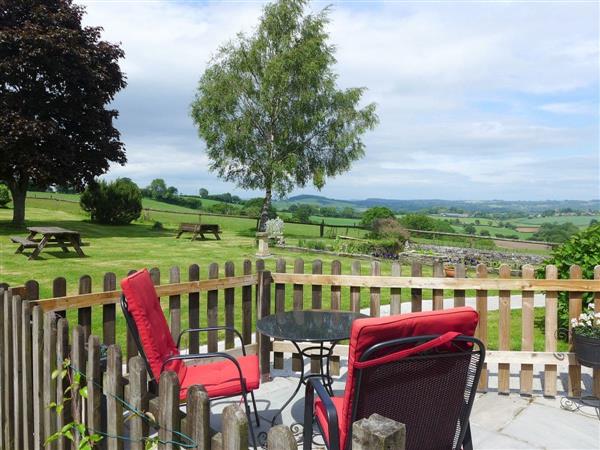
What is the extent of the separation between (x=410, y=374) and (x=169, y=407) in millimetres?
1082

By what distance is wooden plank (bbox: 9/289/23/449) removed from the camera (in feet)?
8.97

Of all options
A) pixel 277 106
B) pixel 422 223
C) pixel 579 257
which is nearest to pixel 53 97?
pixel 277 106

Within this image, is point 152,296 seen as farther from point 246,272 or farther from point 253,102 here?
point 253,102

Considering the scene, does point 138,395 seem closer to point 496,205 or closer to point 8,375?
point 8,375

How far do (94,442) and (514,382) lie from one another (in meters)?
4.07

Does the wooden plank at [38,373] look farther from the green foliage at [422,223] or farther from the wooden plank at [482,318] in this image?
the green foliage at [422,223]

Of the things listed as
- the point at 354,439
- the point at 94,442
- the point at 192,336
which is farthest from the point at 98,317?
the point at 354,439

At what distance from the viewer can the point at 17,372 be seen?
9.18 ft

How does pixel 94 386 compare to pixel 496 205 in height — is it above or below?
below

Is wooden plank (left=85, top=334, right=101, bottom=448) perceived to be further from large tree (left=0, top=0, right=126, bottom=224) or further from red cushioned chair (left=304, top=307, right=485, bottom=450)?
large tree (left=0, top=0, right=126, bottom=224)

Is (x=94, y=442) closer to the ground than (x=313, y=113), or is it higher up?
closer to the ground

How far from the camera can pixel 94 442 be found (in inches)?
81.3

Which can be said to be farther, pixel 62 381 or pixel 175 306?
pixel 175 306

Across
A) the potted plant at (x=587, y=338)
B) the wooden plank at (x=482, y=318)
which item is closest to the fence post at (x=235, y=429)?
the wooden plank at (x=482, y=318)
